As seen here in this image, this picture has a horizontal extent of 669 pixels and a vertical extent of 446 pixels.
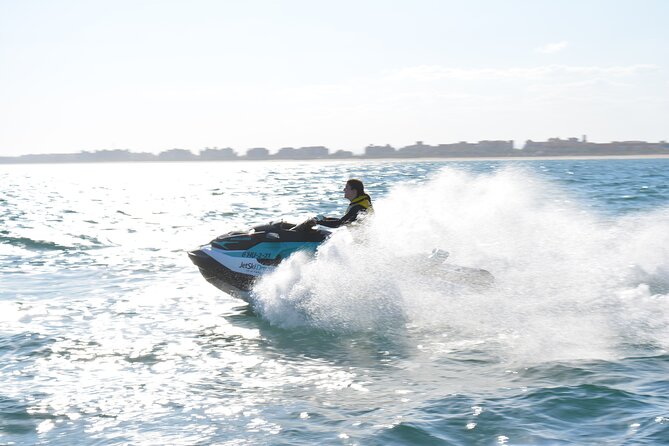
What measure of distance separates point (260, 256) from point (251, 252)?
0.51ft

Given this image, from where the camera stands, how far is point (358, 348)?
8.66 m

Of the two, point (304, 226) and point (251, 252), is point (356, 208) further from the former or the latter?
point (251, 252)

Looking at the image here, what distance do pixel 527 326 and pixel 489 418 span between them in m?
3.18

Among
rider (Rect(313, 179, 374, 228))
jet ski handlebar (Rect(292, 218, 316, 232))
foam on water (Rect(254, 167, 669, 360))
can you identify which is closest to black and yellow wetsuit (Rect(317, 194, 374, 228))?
rider (Rect(313, 179, 374, 228))

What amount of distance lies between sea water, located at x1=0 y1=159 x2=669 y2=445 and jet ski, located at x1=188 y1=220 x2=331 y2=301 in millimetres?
257

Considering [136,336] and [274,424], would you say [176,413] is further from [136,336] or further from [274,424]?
[136,336]

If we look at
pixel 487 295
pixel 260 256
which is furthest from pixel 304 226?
pixel 487 295

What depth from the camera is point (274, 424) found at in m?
6.14

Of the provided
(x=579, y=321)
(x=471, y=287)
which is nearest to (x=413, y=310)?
(x=471, y=287)

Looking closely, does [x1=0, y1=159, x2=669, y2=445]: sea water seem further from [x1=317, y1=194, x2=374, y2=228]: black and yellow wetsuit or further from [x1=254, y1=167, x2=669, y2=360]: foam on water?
[x1=317, y1=194, x2=374, y2=228]: black and yellow wetsuit

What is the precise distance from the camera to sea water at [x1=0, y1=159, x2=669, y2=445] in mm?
6070

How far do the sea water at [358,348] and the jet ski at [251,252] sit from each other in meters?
0.26

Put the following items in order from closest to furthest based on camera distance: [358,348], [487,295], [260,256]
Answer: [358,348] < [487,295] < [260,256]

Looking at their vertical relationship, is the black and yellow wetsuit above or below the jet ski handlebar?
above
